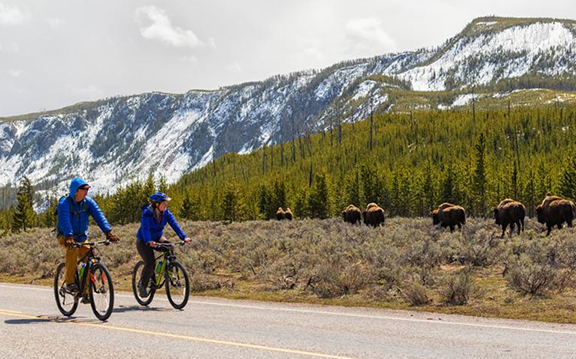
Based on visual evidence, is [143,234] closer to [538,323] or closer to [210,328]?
[210,328]

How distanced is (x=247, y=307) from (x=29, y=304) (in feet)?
16.9

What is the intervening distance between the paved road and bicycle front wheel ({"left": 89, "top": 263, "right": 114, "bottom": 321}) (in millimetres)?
209

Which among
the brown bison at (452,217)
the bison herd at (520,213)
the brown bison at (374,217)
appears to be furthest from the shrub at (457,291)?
the brown bison at (374,217)

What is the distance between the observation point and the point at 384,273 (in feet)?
49.3

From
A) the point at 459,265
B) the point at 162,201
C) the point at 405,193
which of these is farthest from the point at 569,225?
the point at 405,193

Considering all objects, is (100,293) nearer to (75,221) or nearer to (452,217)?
(75,221)

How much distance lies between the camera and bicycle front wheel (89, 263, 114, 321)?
9445 mm

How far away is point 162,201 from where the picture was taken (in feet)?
37.0

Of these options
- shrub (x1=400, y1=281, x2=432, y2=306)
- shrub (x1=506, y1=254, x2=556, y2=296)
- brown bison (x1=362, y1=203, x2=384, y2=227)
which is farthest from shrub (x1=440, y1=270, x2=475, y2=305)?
brown bison (x1=362, y1=203, x2=384, y2=227)

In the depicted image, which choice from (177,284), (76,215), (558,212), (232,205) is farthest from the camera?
(232,205)

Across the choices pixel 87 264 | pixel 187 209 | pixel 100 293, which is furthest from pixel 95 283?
pixel 187 209

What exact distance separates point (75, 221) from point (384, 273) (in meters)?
8.70

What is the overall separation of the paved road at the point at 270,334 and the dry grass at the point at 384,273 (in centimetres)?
182

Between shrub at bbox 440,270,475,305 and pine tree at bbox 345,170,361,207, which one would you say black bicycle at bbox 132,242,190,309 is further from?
pine tree at bbox 345,170,361,207
